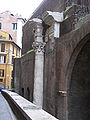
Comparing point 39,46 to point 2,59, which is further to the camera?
point 2,59

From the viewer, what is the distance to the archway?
→ 7781mm

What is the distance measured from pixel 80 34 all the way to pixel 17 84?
1206 centimetres

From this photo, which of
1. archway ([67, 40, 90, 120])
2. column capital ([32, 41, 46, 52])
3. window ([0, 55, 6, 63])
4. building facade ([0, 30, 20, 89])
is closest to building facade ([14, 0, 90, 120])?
archway ([67, 40, 90, 120])

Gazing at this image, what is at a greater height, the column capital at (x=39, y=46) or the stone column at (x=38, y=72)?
the column capital at (x=39, y=46)

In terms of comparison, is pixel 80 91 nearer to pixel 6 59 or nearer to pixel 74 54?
pixel 74 54

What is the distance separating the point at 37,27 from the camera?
11.1 m

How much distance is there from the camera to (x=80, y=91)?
7.95m

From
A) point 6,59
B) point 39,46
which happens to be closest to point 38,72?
point 39,46

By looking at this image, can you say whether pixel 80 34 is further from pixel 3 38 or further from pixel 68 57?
pixel 3 38

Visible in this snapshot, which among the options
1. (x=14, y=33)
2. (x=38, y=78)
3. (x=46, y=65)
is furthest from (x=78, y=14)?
(x=14, y=33)

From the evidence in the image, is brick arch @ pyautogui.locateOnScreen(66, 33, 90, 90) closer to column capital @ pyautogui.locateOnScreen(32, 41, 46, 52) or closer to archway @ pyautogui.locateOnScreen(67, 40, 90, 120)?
archway @ pyautogui.locateOnScreen(67, 40, 90, 120)

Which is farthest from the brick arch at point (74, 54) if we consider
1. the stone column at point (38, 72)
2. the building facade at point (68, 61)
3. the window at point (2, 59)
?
the window at point (2, 59)

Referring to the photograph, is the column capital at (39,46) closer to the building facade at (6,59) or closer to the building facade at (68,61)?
the building facade at (68,61)

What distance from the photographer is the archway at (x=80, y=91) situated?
25.5ft
